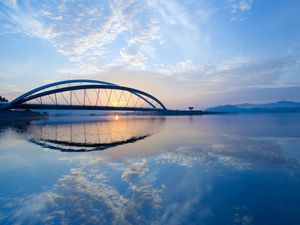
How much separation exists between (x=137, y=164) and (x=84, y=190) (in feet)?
13.4

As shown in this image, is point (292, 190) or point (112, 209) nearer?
point (112, 209)

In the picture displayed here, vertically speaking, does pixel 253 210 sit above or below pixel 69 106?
below

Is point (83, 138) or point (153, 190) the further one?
point (83, 138)

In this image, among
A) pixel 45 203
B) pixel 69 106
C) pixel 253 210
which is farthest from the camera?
pixel 69 106

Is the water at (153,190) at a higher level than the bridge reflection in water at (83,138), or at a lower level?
higher

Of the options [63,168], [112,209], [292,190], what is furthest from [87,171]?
[292,190]

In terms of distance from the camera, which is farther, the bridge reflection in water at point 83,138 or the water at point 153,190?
the bridge reflection in water at point 83,138

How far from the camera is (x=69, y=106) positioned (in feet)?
222

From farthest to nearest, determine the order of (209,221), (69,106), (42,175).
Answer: (69,106), (42,175), (209,221)

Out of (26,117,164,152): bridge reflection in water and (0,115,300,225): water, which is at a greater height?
(0,115,300,225): water

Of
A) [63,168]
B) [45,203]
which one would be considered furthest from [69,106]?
[45,203]

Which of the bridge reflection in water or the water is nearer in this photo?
the water

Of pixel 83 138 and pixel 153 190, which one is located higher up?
pixel 153 190

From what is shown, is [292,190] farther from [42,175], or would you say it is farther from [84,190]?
[42,175]
